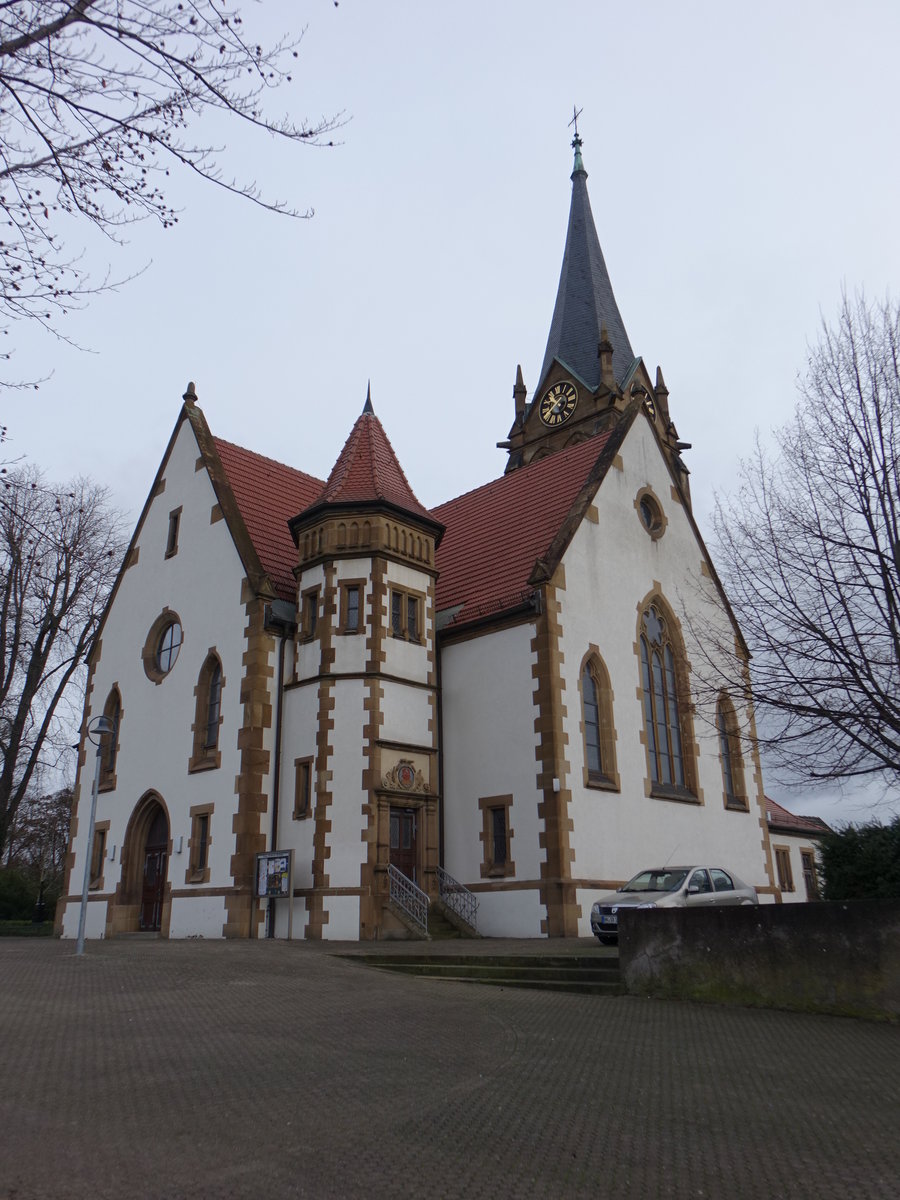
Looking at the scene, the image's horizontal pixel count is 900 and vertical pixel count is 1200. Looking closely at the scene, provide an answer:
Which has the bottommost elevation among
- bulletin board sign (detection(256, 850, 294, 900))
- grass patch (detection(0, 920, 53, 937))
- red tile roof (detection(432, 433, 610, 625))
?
grass patch (detection(0, 920, 53, 937))

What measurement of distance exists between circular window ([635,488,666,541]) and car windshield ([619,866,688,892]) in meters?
12.8

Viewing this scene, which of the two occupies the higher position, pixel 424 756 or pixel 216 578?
pixel 216 578

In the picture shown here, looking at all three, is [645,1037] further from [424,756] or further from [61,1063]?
[424,756]

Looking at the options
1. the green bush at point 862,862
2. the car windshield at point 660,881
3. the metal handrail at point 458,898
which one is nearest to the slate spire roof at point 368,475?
the metal handrail at point 458,898

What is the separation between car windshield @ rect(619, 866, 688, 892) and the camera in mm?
16047

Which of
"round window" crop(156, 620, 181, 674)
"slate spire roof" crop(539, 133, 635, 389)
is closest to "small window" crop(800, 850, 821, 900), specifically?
"slate spire roof" crop(539, 133, 635, 389)

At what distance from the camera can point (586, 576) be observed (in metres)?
24.6

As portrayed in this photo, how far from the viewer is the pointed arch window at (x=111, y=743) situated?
91.4 ft

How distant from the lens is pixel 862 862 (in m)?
16.0

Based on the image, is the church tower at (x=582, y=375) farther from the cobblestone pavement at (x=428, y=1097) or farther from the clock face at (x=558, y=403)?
the cobblestone pavement at (x=428, y=1097)

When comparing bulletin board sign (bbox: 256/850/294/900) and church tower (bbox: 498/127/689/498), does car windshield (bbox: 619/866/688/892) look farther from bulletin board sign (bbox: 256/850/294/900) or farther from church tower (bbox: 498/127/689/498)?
church tower (bbox: 498/127/689/498)

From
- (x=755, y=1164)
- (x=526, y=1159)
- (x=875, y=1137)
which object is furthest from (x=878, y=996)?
(x=526, y=1159)

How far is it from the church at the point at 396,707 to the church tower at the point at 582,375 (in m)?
15.0

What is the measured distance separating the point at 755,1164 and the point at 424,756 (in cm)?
1731
